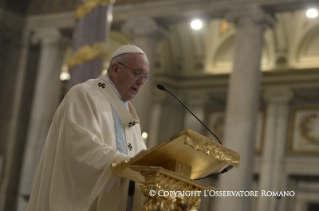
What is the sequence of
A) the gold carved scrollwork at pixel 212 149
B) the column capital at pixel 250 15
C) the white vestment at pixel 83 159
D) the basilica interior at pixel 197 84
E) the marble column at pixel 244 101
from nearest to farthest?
the gold carved scrollwork at pixel 212 149
the white vestment at pixel 83 159
the marble column at pixel 244 101
the column capital at pixel 250 15
the basilica interior at pixel 197 84

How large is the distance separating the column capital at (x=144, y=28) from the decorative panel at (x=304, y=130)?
3.82m

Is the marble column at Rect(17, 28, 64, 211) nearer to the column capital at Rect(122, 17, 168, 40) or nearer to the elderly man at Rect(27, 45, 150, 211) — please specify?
the column capital at Rect(122, 17, 168, 40)

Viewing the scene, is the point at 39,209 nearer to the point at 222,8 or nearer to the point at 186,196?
the point at 186,196

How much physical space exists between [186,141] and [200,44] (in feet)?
41.9

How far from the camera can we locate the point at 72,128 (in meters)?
3.27

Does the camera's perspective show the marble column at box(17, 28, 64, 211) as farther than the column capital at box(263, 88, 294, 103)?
No

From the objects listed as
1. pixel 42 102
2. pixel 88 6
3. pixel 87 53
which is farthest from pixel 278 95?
pixel 87 53

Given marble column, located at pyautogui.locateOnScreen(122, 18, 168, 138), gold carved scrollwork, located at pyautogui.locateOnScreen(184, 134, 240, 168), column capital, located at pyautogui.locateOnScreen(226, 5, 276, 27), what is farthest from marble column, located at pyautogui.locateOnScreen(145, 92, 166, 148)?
gold carved scrollwork, located at pyautogui.locateOnScreen(184, 134, 240, 168)

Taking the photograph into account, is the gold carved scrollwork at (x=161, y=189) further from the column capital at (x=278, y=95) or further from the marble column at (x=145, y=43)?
the column capital at (x=278, y=95)

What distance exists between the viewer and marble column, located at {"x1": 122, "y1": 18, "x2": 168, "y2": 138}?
11.5 m

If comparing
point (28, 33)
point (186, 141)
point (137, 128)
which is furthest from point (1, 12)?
point (186, 141)

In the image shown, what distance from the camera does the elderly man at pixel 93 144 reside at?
3180 mm

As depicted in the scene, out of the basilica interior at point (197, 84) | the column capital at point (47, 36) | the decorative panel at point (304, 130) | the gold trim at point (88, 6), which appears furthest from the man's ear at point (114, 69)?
the decorative panel at point (304, 130)

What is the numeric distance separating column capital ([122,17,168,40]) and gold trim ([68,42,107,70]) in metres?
3.78
